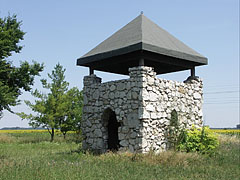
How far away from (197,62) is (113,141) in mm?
5116

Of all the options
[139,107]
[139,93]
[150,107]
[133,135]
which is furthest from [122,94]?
[133,135]

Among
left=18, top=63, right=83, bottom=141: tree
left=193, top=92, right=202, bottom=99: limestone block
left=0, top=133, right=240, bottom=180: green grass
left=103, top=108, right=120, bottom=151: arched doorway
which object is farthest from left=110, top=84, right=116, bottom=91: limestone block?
left=18, top=63, right=83, bottom=141: tree

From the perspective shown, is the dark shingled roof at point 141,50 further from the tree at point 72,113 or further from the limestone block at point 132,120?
the tree at point 72,113

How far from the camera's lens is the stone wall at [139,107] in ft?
35.0

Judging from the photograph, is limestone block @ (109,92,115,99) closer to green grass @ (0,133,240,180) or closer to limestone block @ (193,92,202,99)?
green grass @ (0,133,240,180)

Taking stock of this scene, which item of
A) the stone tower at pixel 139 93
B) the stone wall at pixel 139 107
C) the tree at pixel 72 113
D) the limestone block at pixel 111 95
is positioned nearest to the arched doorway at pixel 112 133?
the stone tower at pixel 139 93

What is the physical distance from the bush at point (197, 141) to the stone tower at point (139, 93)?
1.87 feet

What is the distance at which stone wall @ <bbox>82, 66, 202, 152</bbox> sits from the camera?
1068 cm

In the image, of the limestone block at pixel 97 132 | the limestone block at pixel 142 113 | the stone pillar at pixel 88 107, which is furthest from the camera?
the stone pillar at pixel 88 107

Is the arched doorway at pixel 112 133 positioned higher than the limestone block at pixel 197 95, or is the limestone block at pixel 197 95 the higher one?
the limestone block at pixel 197 95

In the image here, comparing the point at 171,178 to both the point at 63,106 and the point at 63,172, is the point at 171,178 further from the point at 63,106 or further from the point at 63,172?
the point at 63,106

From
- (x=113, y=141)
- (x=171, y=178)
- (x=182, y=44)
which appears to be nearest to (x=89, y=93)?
(x=113, y=141)

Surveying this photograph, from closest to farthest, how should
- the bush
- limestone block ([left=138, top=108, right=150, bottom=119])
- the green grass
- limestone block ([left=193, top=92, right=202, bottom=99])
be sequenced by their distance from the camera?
the green grass, limestone block ([left=138, top=108, right=150, bottom=119]), the bush, limestone block ([left=193, top=92, right=202, bottom=99])

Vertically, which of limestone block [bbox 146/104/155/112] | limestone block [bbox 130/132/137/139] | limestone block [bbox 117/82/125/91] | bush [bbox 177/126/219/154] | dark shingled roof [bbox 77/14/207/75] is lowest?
bush [bbox 177/126/219/154]
